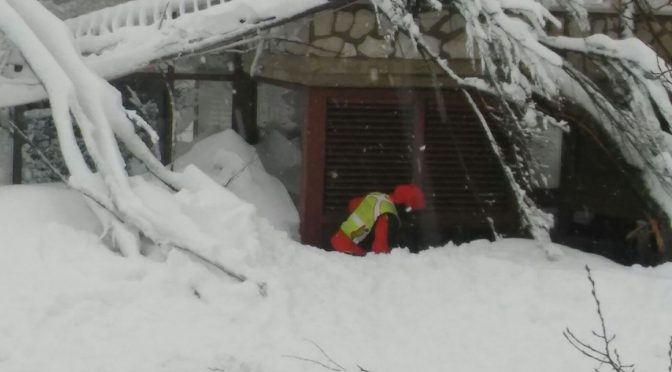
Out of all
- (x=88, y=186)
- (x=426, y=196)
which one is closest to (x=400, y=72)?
(x=426, y=196)

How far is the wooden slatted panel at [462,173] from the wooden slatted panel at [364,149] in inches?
10.4

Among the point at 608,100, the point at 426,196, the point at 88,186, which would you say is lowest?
the point at 426,196

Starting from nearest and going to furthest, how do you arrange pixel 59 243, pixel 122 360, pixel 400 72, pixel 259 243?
pixel 122 360
pixel 59 243
pixel 259 243
pixel 400 72

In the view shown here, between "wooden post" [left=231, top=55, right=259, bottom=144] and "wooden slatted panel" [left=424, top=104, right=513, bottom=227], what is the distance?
221cm

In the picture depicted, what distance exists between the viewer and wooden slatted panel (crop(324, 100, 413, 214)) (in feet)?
33.3

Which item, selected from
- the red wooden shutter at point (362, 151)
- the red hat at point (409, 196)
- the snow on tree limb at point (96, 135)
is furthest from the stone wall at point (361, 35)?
the snow on tree limb at point (96, 135)

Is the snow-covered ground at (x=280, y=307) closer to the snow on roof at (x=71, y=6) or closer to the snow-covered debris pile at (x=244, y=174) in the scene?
the snow-covered debris pile at (x=244, y=174)

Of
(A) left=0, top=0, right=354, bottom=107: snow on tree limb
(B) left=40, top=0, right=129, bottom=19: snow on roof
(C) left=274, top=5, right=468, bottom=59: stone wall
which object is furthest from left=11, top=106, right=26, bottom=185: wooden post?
(C) left=274, top=5, right=468, bottom=59: stone wall

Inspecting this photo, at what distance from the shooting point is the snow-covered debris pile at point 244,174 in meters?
10.3

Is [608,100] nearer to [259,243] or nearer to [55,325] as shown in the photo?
[259,243]

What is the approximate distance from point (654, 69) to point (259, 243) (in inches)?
148

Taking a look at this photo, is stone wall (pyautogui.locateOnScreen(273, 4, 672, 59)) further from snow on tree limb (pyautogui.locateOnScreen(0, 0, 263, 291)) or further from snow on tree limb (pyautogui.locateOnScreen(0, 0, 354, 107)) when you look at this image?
snow on tree limb (pyautogui.locateOnScreen(0, 0, 263, 291))

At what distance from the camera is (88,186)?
25.2 ft

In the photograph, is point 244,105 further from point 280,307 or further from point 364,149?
point 280,307
